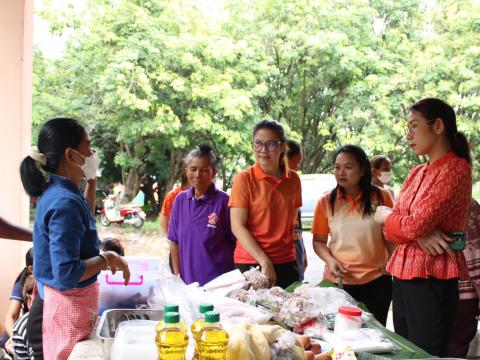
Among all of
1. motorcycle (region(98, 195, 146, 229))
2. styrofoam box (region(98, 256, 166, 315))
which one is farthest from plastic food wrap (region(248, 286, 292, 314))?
motorcycle (region(98, 195, 146, 229))

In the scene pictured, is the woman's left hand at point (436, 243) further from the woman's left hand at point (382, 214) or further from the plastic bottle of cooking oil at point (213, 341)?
the plastic bottle of cooking oil at point (213, 341)

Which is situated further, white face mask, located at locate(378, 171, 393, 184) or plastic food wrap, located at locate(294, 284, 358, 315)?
white face mask, located at locate(378, 171, 393, 184)

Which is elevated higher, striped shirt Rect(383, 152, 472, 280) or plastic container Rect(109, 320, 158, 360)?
striped shirt Rect(383, 152, 472, 280)

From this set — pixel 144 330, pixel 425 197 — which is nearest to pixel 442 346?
pixel 425 197

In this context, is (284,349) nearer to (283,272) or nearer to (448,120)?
(283,272)

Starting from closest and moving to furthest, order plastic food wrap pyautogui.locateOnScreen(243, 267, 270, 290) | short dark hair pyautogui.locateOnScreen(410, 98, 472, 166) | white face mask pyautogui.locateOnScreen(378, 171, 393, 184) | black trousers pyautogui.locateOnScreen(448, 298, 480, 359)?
1. plastic food wrap pyautogui.locateOnScreen(243, 267, 270, 290)
2. short dark hair pyautogui.locateOnScreen(410, 98, 472, 166)
3. black trousers pyautogui.locateOnScreen(448, 298, 480, 359)
4. white face mask pyautogui.locateOnScreen(378, 171, 393, 184)

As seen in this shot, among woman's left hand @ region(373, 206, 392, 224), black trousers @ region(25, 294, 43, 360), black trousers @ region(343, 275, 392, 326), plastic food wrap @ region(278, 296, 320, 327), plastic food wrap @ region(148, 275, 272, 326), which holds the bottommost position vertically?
black trousers @ region(343, 275, 392, 326)

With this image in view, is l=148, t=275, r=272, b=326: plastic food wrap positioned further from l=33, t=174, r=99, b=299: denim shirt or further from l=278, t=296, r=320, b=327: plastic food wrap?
l=33, t=174, r=99, b=299: denim shirt

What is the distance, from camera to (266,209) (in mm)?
2043

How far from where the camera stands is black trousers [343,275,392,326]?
2.11 meters

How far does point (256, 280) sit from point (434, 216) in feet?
2.12

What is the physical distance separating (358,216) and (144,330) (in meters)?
1.30

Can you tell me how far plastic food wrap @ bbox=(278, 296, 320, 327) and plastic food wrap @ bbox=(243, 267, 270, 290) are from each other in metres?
0.21

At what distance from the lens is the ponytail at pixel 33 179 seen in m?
1.40
